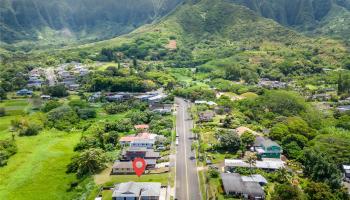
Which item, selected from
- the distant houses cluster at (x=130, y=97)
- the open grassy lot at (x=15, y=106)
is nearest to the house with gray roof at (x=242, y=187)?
the distant houses cluster at (x=130, y=97)

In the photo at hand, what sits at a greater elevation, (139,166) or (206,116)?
(206,116)

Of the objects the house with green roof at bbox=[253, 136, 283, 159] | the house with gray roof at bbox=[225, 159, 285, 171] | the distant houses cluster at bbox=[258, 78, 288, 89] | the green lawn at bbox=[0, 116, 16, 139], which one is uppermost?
the distant houses cluster at bbox=[258, 78, 288, 89]

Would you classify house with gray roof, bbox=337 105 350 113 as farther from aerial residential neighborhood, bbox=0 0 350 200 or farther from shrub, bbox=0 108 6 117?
shrub, bbox=0 108 6 117

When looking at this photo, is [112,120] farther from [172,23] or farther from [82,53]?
[172,23]

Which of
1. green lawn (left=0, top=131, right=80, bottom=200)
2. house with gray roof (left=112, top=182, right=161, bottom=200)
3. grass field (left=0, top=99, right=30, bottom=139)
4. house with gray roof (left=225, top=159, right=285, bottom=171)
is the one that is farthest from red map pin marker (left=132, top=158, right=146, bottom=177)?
grass field (left=0, top=99, right=30, bottom=139)

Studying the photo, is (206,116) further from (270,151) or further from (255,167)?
(255,167)

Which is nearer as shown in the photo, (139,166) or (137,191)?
(137,191)

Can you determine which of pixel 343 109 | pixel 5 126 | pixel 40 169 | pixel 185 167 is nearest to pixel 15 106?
pixel 5 126
